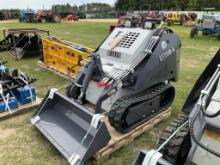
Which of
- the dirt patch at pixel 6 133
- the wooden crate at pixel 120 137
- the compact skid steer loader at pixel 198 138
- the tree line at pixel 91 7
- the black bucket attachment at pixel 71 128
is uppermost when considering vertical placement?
the tree line at pixel 91 7

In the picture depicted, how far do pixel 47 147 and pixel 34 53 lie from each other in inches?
225

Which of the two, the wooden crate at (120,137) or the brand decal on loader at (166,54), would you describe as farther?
the brand decal on loader at (166,54)

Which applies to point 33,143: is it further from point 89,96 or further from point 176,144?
point 176,144

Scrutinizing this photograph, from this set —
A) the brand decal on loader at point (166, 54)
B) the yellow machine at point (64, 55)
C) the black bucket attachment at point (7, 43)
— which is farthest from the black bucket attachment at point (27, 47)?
the brand decal on loader at point (166, 54)

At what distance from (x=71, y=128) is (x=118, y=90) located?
2.68 feet

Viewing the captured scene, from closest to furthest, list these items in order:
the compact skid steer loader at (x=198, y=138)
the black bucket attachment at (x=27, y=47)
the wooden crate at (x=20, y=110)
Answer: the compact skid steer loader at (x=198, y=138) < the wooden crate at (x=20, y=110) < the black bucket attachment at (x=27, y=47)

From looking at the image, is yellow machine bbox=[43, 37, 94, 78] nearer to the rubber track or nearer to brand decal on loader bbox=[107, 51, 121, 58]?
brand decal on loader bbox=[107, 51, 121, 58]

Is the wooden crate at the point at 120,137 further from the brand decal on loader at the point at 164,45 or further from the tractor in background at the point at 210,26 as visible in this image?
the tractor in background at the point at 210,26

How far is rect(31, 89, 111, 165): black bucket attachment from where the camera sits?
2555 mm

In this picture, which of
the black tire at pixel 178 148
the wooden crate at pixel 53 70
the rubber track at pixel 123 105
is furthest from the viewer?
the wooden crate at pixel 53 70

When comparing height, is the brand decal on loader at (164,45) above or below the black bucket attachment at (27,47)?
above

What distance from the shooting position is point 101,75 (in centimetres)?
353

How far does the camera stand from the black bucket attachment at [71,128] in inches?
101

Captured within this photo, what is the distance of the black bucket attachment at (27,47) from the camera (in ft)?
26.1
